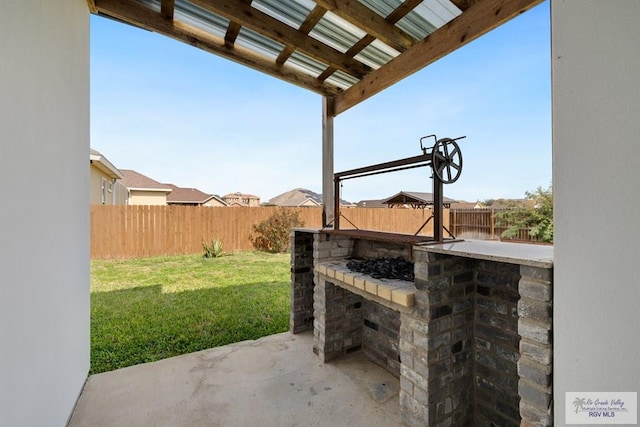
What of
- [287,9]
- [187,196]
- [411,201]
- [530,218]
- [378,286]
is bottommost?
[378,286]

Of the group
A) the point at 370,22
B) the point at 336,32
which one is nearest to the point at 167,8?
the point at 336,32

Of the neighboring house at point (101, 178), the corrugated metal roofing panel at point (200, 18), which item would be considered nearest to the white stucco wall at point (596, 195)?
the corrugated metal roofing panel at point (200, 18)

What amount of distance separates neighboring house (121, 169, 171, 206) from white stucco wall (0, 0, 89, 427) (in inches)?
626

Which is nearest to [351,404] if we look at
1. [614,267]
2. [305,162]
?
[614,267]

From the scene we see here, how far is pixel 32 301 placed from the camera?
1446mm

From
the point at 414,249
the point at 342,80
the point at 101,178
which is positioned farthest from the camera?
the point at 101,178

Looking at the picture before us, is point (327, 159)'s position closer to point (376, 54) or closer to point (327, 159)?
point (327, 159)

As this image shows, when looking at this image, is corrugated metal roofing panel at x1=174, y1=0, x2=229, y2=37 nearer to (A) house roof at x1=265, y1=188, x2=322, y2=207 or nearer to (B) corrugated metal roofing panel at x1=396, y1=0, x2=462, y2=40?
(B) corrugated metal roofing panel at x1=396, y1=0, x2=462, y2=40

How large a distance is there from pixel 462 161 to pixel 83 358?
141 inches

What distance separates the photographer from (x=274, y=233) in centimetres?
951

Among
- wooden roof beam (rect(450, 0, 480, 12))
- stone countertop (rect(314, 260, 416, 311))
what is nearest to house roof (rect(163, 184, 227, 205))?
stone countertop (rect(314, 260, 416, 311))

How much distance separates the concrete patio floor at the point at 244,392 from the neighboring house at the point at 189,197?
20.4 m

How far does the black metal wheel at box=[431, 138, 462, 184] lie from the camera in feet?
6.51

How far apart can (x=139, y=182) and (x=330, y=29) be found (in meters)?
18.1
